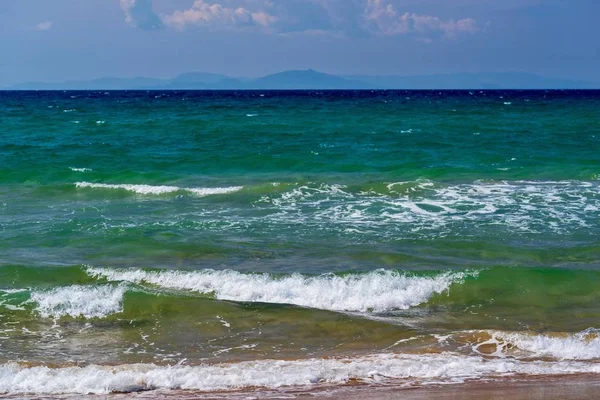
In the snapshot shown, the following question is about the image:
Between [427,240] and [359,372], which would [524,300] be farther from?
[359,372]

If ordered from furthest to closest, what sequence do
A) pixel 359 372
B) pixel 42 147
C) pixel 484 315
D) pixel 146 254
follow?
pixel 42 147 → pixel 146 254 → pixel 484 315 → pixel 359 372

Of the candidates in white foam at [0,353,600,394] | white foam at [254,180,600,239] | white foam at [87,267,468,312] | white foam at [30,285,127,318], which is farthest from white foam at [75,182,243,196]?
white foam at [0,353,600,394]

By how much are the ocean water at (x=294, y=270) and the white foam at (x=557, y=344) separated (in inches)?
1.6

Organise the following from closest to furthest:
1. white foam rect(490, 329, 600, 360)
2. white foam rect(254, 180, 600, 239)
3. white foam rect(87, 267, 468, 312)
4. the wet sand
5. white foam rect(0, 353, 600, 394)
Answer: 1. the wet sand
2. white foam rect(0, 353, 600, 394)
3. white foam rect(490, 329, 600, 360)
4. white foam rect(87, 267, 468, 312)
5. white foam rect(254, 180, 600, 239)

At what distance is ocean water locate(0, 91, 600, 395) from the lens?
995cm

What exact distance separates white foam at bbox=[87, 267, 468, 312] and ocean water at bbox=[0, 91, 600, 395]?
37 millimetres

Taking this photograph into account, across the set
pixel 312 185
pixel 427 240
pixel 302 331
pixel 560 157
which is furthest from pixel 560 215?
pixel 560 157

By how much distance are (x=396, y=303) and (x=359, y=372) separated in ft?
11.7

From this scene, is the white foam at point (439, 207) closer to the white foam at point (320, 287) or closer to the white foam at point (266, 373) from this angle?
the white foam at point (320, 287)

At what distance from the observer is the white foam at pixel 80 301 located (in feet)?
40.8

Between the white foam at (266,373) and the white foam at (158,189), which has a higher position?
the white foam at (158,189)

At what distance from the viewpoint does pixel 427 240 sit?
16609 mm

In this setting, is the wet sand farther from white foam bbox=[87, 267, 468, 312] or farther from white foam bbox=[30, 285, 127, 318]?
white foam bbox=[87, 267, 468, 312]

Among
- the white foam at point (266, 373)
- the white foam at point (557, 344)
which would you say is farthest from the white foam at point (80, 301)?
the white foam at point (557, 344)
